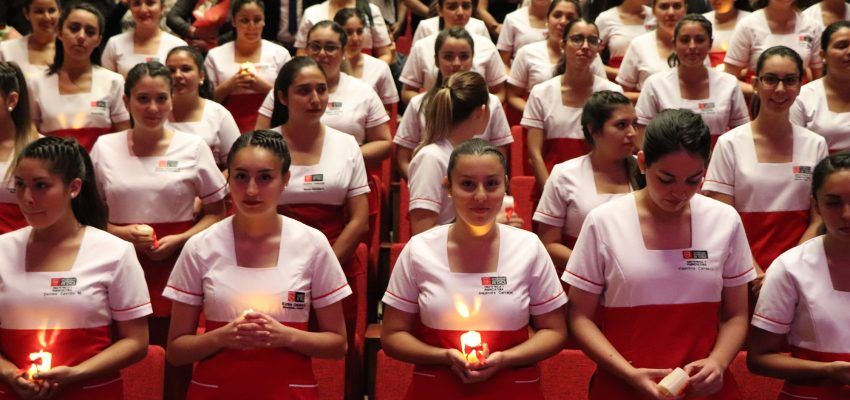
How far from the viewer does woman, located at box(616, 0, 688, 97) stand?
18.2ft

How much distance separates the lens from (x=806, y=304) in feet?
8.77

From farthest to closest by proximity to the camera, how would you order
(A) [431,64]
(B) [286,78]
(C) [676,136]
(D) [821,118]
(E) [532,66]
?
(A) [431,64] → (E) [532,66] → (D) [821,118] → (B) [286,78] → (C) [676,136]

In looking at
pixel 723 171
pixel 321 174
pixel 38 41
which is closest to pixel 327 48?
pixel 321 174

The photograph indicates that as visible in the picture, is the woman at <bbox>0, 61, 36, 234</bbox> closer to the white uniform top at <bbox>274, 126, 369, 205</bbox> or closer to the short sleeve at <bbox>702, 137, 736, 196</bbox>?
the white uniform top at <bbox>274, 126, 369, 205</bbox>

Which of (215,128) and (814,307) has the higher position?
(215,128)

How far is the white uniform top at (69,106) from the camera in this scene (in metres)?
4.50

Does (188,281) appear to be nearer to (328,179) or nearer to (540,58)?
(328,179)

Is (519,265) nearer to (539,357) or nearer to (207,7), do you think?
(539,357)

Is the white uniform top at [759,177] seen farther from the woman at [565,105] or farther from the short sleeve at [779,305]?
the short sleeve at [779,305]

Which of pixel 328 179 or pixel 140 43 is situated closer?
pixel 328 179

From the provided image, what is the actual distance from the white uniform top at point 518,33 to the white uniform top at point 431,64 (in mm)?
517

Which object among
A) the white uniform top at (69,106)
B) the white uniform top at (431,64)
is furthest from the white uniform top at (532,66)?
the white uniform top at (69,106)

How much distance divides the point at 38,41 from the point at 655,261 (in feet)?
12.5

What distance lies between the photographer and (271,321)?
A: 2.62 m
